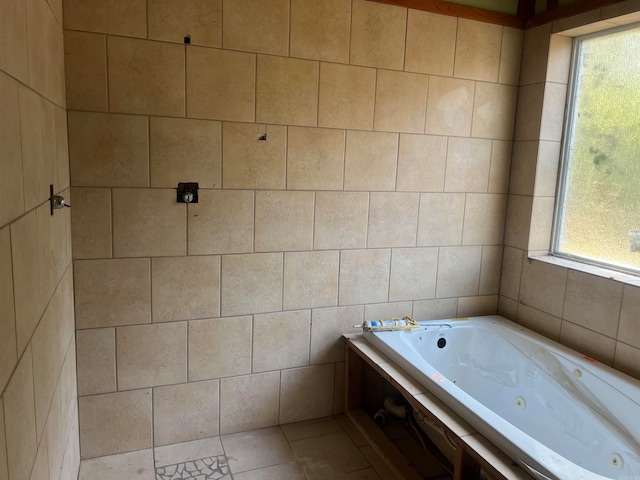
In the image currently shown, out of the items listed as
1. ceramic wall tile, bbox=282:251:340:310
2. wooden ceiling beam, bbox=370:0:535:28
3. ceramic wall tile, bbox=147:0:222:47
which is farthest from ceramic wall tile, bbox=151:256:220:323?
wooden ceiling beam, bbox=370:0:535:28

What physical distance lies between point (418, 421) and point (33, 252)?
2.03m

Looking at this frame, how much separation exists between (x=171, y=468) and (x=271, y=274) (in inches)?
39.5

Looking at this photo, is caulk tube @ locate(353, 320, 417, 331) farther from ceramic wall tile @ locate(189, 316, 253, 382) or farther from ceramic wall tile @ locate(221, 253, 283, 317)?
ceramic wall tile @ locate(189, 316, 253, 382)

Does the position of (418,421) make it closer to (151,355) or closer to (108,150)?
(151,355)

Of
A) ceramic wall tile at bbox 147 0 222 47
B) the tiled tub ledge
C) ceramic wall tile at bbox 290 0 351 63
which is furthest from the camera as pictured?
ceramic wall tile at bbox 290 0 351 63

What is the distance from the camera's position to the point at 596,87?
8.19ft

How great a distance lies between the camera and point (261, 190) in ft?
7.48

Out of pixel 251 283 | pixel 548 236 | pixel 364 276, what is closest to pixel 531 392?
pixel 548 236

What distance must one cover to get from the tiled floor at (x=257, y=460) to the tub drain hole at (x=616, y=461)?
2.98 ft

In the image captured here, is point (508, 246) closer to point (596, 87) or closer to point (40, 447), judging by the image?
point (596, 87)

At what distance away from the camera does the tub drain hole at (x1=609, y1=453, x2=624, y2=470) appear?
1893 millimetres

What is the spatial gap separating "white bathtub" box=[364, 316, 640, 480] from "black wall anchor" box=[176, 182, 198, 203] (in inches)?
44.6

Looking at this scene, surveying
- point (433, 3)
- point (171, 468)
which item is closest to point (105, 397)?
point (171, 468)

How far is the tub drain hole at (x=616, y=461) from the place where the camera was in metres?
1.89
